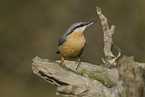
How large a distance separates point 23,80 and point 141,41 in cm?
330

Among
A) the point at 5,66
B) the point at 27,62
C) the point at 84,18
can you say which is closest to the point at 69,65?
the point at 84,18

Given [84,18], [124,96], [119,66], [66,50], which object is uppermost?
[84,18]

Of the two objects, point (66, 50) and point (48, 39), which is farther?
point (48, 39)

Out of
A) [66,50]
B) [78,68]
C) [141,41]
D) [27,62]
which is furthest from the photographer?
[27,62]

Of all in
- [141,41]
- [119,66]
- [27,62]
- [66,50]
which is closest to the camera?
[119,66]

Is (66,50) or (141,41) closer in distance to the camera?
(66,50)

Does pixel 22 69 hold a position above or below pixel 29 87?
above

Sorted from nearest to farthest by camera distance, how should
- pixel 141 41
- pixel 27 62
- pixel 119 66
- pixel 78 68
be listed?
pixel 119 66
pixel 78 68
pixel 141 41
pixel 27 62

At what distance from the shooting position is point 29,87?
656 cm

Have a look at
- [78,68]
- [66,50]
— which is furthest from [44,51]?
[78,68]

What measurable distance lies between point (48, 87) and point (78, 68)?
4.00m

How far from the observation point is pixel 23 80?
21.8ft

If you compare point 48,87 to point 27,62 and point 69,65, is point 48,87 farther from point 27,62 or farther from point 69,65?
point 69,65

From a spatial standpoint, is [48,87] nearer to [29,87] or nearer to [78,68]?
[29,87]
